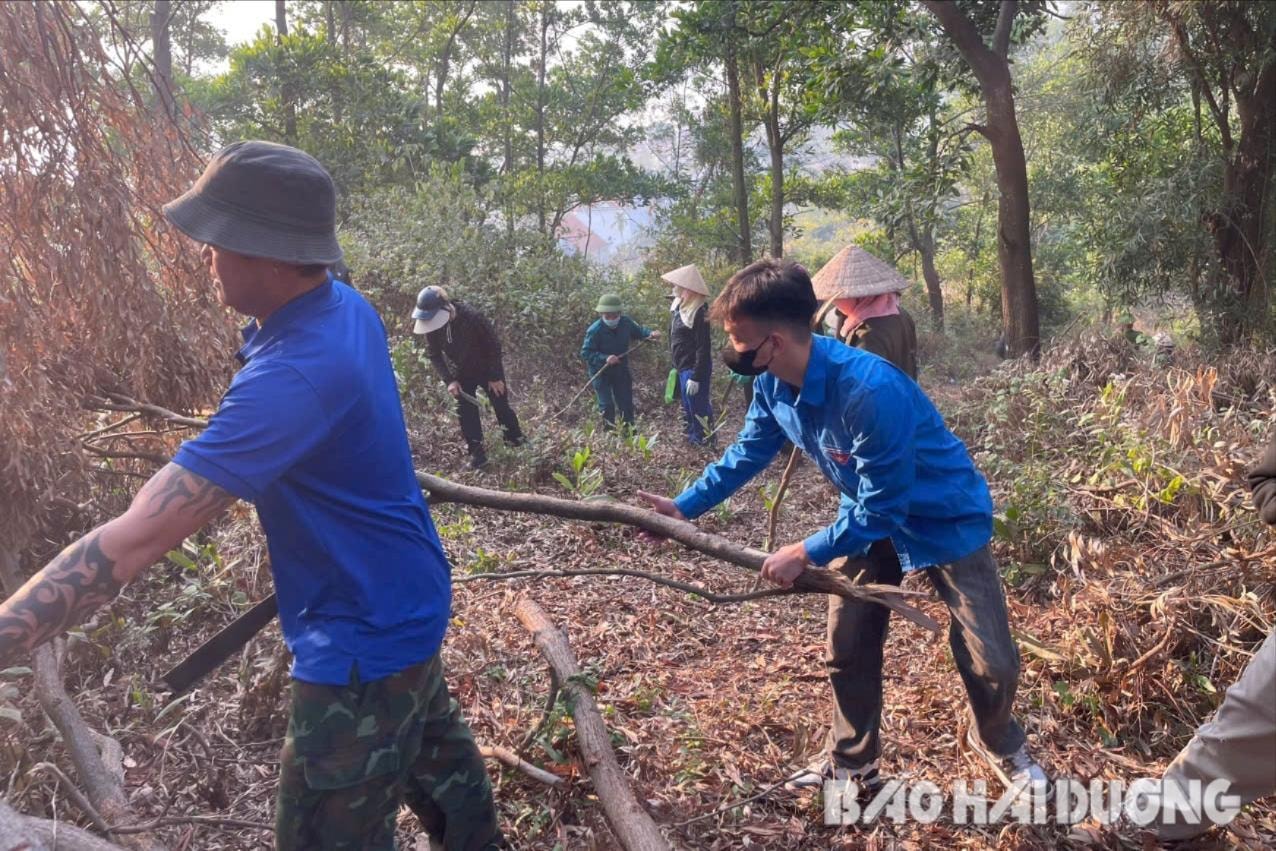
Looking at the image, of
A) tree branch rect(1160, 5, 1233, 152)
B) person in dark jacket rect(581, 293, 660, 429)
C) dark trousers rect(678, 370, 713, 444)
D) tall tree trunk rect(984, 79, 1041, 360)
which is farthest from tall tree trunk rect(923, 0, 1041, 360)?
person in dark jacket rect(581, 293, 660, 429)

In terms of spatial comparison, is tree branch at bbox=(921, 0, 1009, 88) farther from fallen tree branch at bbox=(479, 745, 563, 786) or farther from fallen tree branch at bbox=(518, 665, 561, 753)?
fallen tree branch at bbox=(479, 745, 563, 786)

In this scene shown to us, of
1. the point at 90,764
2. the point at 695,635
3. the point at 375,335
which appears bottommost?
the point at 695,635

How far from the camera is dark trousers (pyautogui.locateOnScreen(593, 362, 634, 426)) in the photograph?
379 inches

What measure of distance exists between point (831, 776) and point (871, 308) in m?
2.86

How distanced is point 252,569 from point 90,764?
1.66 meters

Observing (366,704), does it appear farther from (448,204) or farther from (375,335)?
(448,204)

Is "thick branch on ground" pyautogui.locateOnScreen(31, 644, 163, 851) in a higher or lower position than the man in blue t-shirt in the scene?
lower

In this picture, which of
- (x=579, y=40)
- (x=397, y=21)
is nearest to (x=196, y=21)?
(x=397, y=21)

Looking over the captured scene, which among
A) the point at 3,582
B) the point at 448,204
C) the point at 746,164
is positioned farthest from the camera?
the point at 746,164

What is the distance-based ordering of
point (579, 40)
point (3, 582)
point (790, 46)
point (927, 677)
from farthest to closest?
1. point (579, 40)
2. point (790, 46)
3. point (927, 677)
4. point (3, 582)

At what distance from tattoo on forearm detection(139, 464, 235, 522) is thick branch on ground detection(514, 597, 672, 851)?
5.44 feet

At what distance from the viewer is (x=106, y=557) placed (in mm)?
1729

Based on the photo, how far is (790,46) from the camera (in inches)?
450

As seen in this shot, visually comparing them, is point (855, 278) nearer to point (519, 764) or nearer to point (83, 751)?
point (519, 764)
